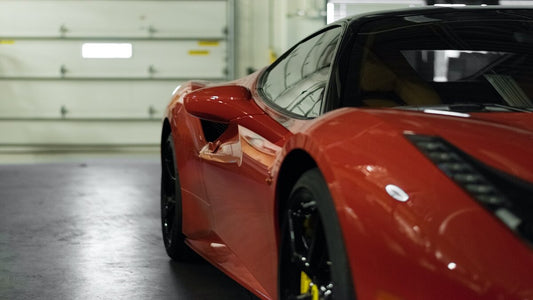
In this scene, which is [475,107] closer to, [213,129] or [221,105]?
[221,105]

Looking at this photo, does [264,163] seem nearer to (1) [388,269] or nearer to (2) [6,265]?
(1) [388,269]

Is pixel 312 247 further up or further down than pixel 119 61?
further up

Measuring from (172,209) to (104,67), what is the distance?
1109 centimetres

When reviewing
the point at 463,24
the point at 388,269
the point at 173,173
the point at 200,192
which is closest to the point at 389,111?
the point at 388,269

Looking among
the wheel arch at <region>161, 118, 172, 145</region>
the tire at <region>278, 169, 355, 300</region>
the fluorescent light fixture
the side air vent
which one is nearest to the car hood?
the tire at <region>278, 169, 355, 300</region>

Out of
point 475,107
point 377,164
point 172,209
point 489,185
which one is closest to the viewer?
point 489,185

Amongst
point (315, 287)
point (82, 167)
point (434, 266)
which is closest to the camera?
point (434, 266)

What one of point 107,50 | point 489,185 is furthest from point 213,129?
point 107,50

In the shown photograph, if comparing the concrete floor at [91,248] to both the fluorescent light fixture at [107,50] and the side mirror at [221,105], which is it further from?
the fluorescent light fixture at [107,50]

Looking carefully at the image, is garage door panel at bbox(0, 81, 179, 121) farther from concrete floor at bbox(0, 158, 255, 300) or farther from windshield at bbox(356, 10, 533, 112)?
windshield at bbox(356, 10, 533, 112)

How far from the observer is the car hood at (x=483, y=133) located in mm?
2744

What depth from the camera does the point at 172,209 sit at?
227 inches

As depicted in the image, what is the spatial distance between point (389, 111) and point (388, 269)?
23.3 inches

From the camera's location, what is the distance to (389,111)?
10.2ft
